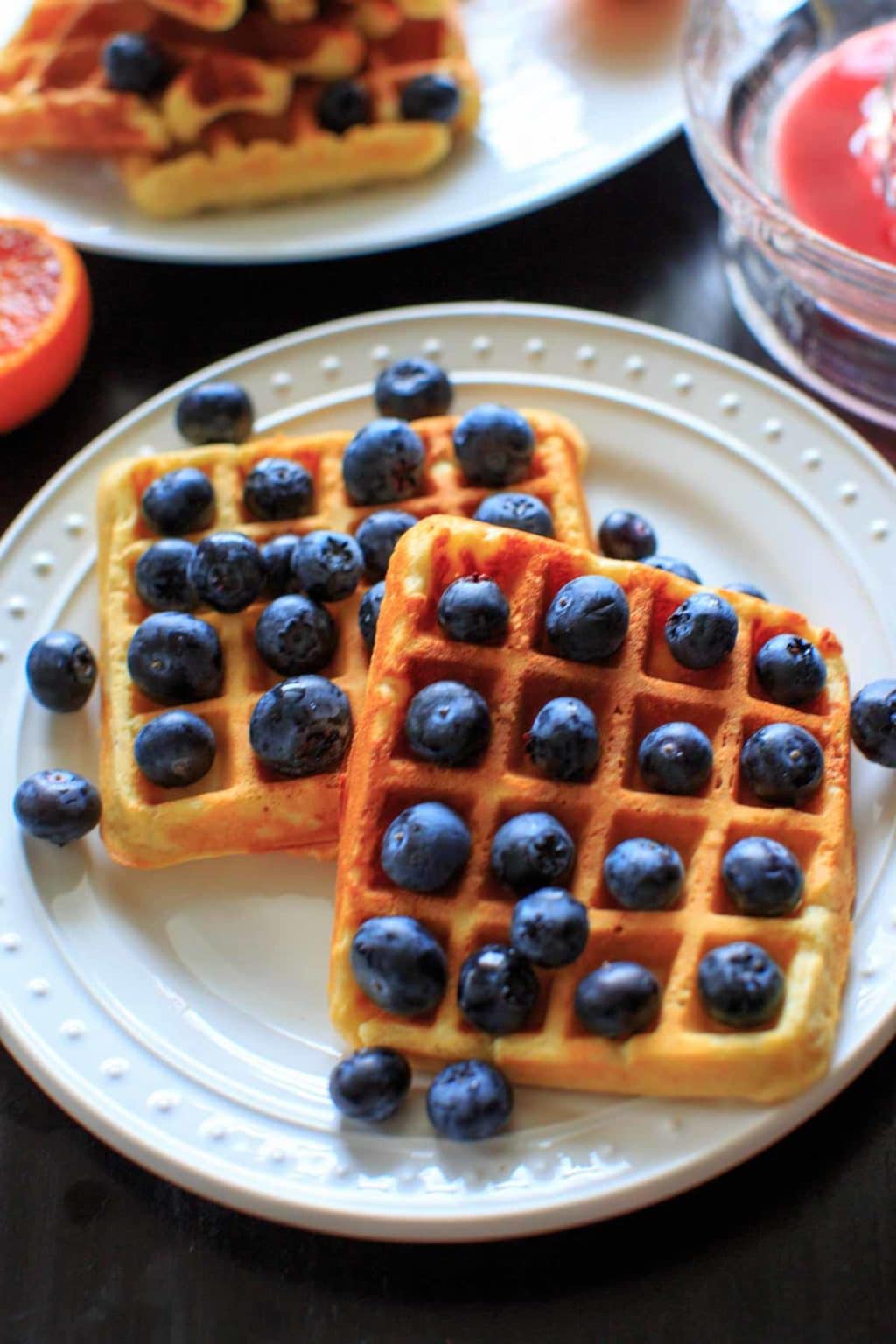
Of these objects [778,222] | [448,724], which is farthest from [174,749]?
[778,222]

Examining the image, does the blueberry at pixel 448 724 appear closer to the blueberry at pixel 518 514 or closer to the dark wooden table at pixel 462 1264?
the blueberry at pixel 518 514

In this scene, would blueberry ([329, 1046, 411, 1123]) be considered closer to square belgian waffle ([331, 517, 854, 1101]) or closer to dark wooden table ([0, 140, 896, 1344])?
square belgian waffle ([331, 517, 854, 1101])

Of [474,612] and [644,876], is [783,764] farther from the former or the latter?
[474,612]

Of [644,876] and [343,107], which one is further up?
[343,107]

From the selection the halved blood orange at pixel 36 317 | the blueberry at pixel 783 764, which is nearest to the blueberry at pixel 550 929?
the blueberry at pixel 783 764

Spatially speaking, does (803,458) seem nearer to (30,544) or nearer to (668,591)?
(668,591)

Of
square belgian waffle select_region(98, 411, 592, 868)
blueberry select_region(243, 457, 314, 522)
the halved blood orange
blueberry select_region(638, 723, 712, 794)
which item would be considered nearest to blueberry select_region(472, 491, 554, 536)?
square belgian waffle select_region(98, 411, 592, 868)

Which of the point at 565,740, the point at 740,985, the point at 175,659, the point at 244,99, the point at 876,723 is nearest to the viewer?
the point at 740,985
